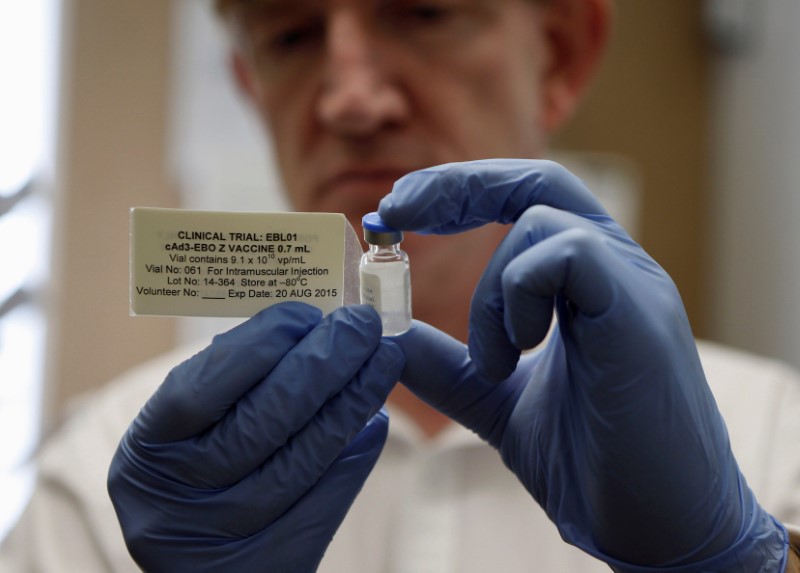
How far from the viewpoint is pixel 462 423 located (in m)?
0.92

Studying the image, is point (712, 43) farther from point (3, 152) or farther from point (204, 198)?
point (3, 152)

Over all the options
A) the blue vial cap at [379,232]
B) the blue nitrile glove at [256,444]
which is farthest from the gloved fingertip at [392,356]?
the blue vial cap at [379,232]

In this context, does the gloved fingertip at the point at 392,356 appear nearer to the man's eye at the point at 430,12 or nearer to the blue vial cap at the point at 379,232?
the blue vial cap at the point at 379,232

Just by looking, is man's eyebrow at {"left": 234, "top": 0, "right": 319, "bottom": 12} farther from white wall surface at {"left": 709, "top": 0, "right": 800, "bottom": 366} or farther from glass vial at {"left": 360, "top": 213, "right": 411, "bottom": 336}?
white wall surface at {"left": 709, "top": 0, "right": 800, "bottom": 366}

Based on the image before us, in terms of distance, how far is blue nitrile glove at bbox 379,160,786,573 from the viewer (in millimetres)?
711

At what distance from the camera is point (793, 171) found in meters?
2.51

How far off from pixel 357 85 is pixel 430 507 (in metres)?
0.65

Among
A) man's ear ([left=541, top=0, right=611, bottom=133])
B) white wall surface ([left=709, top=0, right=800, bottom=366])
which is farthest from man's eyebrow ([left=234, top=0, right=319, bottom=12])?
white wall surface ([left=709, top=0, right=800, bottom=366])

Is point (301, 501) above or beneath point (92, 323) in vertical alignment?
above

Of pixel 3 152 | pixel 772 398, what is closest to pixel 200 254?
pixel 772 398

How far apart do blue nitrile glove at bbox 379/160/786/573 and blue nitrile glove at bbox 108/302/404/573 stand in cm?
14

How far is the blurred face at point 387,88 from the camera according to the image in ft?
4.03

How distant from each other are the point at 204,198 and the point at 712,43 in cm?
198

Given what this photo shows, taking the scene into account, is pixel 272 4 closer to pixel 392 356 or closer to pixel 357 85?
pixel 357 85
